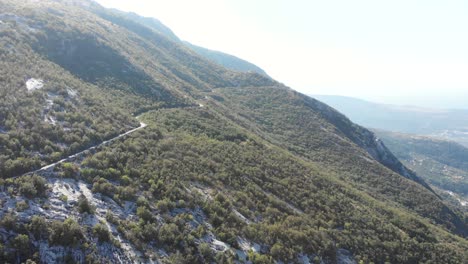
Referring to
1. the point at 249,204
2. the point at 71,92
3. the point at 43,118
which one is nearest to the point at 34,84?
the point at 71,92

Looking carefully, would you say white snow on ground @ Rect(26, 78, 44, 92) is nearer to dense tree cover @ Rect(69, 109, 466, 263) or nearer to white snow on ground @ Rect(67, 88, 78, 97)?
white snow on ground @ Rect(67, 88, 78, 97)

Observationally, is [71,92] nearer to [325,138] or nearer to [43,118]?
[43,118]

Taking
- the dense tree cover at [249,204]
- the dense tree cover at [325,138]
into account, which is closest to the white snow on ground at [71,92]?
the dense tree cover at [249,204]

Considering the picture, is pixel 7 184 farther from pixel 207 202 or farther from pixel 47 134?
pixel 207 202

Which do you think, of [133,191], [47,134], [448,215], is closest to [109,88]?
[47,134]

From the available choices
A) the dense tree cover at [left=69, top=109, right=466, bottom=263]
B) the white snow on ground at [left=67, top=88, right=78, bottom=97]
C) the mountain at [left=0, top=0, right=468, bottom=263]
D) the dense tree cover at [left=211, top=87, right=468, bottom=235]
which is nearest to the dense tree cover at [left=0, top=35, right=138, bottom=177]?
the white snow on ground at [left=67, top=88, right=78, bottom=97]

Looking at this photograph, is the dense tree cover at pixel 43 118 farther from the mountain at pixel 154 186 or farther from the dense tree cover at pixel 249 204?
the dense tree cover at pixel 249 204
